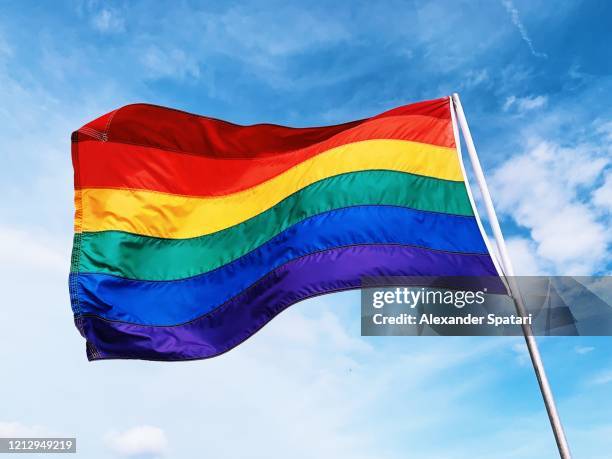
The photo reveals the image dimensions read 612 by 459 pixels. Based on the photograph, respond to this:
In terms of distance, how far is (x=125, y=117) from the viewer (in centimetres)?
1134

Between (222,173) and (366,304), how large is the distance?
12.8 ft

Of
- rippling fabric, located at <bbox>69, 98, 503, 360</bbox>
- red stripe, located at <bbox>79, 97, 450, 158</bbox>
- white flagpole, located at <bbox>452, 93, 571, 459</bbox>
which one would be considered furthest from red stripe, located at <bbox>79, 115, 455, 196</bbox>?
white flagpole, located at <bbox>452, 93, 571, 459</bbox>

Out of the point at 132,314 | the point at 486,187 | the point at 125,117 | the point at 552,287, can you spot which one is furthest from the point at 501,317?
the point at 125,117

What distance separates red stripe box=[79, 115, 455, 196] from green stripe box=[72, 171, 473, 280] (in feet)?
2.80

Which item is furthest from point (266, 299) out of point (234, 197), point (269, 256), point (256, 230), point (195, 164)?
point (195, 164)

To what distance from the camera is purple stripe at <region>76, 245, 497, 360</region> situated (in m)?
8.84

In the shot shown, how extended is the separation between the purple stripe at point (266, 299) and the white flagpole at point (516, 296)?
68 cm

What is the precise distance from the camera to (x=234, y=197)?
37.2 ft

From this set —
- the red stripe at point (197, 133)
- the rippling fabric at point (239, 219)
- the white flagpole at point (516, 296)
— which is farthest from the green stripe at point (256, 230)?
the red stripe at point (197, 133)

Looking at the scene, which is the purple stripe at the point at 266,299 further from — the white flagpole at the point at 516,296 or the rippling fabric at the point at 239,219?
the white flagpole at the point at 516,296

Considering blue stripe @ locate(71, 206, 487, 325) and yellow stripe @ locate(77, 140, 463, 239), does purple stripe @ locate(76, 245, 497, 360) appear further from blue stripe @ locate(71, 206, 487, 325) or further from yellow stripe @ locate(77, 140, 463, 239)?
yellow stripe @ locate(77, 140, 463, 239)

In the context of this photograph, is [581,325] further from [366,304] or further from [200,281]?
[200,281]

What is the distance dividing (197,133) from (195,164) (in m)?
0.59

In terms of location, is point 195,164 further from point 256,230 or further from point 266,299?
point 266,299
